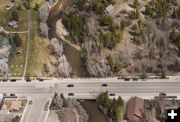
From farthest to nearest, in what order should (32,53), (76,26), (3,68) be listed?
(76,26), (32,53), (3,68)

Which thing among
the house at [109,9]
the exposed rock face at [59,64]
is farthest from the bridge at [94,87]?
the house at [109,9]

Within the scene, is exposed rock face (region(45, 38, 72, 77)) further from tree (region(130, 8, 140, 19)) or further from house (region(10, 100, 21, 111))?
tree (region(130, 8, 140, 19))

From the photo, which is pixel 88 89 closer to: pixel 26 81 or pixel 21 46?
pixel 26 81

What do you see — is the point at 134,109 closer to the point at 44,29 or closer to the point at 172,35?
the point at 172,35

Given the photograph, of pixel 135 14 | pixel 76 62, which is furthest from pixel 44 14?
pixel 135 14

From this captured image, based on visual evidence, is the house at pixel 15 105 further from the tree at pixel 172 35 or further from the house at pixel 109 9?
the tree at pixel 172 35

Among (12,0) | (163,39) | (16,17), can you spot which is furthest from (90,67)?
(12,0)
